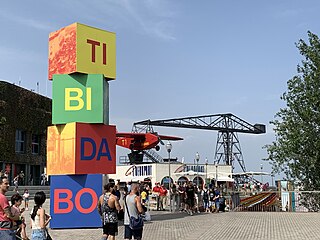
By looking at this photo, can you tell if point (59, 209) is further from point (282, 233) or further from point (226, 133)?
point (226, 133)

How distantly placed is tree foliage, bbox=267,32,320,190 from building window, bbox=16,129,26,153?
22495 millimetres

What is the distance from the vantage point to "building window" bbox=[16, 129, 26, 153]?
39.5 metres

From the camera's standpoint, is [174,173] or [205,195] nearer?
[205,195]

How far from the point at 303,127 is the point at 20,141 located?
24.4 m

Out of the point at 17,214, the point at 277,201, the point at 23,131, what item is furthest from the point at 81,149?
the point at 23,131

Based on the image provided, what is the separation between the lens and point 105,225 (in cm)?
1026

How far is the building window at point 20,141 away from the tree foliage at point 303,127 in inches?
886

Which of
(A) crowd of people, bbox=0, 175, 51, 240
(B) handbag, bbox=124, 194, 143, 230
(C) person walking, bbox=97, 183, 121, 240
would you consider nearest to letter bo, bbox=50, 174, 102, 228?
(C) person walking, bbox=97, 183, 121, 240

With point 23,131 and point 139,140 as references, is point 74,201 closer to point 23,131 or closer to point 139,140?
point 23,131

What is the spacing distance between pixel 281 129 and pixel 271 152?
49.6 inches

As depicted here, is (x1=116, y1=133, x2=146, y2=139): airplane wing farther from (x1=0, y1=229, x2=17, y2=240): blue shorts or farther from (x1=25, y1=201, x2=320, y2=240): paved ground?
(x1=0, y1=229, x2=17, y2=240): blue shorts

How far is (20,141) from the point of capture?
40.0 meters

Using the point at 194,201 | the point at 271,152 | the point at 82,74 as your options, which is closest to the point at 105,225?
the point at 82,74

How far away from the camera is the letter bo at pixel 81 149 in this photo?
16109 millimetres
